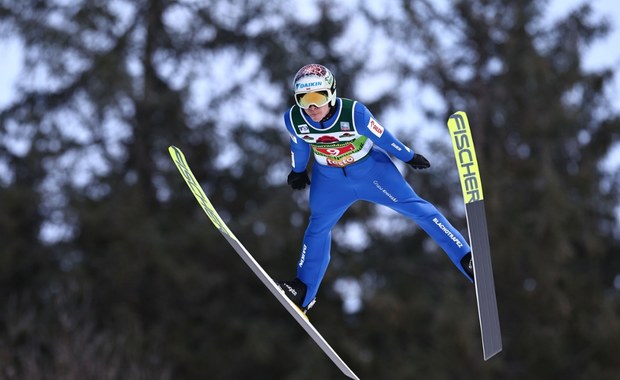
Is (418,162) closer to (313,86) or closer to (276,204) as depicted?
(313,86)

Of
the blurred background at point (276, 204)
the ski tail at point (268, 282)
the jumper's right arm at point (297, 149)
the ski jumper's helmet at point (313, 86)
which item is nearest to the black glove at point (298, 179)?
the jumper's right arm at point (297, 149)

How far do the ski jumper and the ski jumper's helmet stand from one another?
197mm

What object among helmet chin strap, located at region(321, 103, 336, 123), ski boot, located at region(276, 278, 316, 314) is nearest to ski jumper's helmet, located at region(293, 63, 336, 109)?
helmet chin strap, located at region(321, 103, 336, 123)

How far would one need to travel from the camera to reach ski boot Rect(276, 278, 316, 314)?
643cm

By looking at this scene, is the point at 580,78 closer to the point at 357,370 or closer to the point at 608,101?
the point at 608,101

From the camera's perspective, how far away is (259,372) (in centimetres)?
2039

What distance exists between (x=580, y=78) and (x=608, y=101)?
109 cm

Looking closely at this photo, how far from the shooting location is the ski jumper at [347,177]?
5.88m

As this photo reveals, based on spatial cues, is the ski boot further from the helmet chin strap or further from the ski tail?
the helmet chin strap

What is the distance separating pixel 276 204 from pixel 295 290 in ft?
41.0

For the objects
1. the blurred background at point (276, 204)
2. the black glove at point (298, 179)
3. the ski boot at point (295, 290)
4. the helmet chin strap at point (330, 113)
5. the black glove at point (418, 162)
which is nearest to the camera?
the helmet chin strap at point (330, 113)

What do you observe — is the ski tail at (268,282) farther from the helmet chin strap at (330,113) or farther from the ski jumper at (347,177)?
the helmet chin strap at (330,113)

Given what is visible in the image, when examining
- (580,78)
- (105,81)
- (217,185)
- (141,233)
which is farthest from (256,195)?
(580,78)

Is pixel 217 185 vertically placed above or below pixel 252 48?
below
